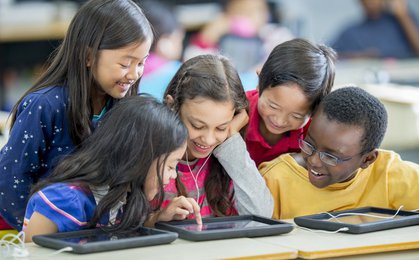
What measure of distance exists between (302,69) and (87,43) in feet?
1.78

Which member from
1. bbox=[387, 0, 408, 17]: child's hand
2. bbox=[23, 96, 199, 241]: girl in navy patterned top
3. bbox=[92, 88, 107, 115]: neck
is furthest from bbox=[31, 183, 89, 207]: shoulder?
bbox=[387, 0, 408, 17]: child's hand

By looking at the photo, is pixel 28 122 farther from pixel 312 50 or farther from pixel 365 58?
pixel 365 58

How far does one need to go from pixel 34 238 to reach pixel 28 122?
405 millimetres

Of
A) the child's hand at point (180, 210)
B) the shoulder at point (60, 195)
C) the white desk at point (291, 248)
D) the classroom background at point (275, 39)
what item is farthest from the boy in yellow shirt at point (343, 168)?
the classroom background at point (275, 39)

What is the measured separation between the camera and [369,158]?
217cm

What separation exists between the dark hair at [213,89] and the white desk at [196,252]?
0.44 m

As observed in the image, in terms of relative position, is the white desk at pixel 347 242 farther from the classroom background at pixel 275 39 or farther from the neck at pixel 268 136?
the classroom background at pixel 275 39

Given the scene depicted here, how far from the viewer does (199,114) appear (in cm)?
208

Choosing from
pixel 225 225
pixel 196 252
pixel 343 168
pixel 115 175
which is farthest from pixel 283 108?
pixel 196 252

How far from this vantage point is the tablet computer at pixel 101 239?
1.64m

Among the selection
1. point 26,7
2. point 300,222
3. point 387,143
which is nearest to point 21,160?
point 300,222

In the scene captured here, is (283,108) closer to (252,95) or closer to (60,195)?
(252,95)

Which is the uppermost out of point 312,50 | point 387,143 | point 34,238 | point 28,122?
point 312,50

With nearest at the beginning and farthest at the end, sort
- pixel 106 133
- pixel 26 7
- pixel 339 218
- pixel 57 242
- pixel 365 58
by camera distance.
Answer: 1. pixel 57 242
2. pixel 106 133
3. pixel 339 218
4. pixel 26 7
5. pixel 365 58
